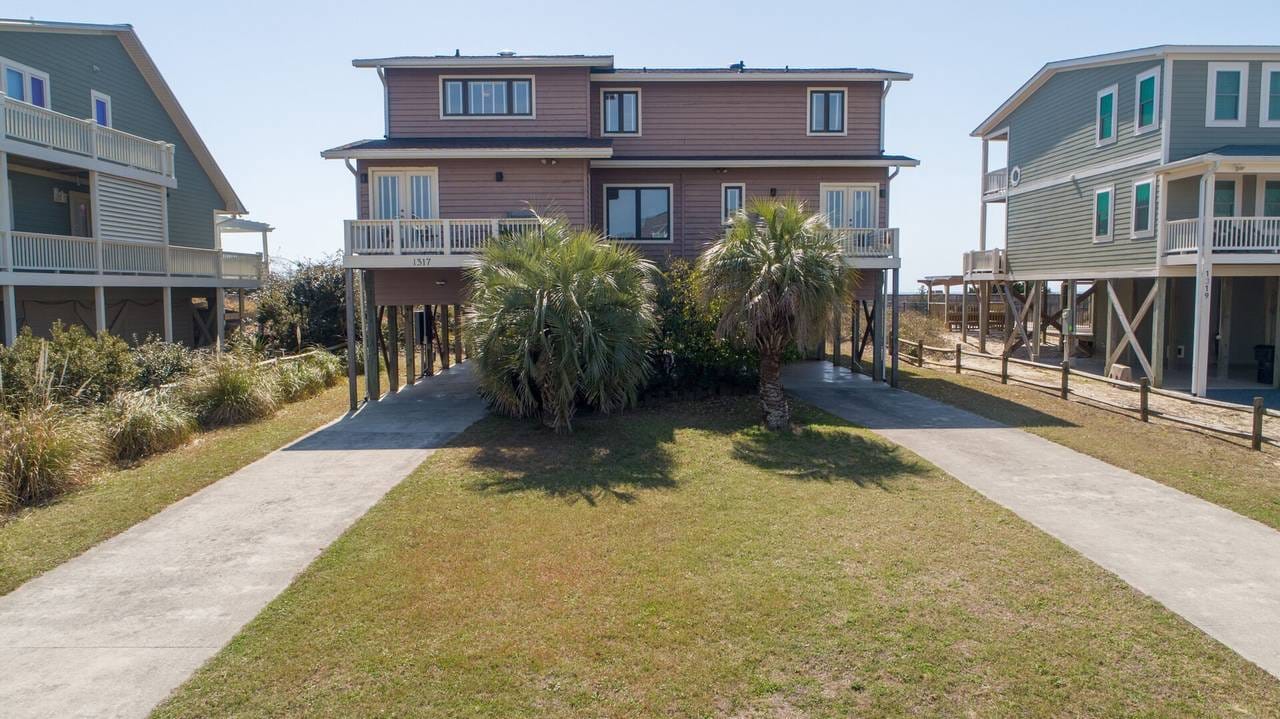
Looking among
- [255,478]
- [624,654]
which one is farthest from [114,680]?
[255,478]

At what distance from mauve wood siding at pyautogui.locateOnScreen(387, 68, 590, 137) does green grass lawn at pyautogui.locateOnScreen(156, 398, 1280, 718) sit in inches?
523

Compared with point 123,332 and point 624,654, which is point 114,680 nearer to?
point 624,654

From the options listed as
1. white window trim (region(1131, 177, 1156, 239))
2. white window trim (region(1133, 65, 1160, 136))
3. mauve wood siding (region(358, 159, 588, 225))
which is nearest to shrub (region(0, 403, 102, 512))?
mauve wood siding (region(358, 159, 588, 225))

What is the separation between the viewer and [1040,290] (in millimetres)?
26812

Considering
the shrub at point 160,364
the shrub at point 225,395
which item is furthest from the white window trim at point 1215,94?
the shrub at point 160,364

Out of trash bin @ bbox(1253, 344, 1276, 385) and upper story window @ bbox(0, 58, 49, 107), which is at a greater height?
upper story window @ bbox(0, 58, 49, 107)

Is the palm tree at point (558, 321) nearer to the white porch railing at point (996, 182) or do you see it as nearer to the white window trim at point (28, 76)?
the white window trim at point (28, 76)

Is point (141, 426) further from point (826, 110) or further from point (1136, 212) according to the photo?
point (1136, 212)

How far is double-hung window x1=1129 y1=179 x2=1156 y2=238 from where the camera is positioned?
2022 centimetres

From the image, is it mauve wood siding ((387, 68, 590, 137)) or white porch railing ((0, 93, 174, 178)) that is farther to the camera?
mauve wood siding ((387, 68, 590, 137))

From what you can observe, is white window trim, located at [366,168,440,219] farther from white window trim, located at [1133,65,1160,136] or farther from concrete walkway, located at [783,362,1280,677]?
white window trim, located at [1133,65,1160,136]

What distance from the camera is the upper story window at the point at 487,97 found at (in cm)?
2047

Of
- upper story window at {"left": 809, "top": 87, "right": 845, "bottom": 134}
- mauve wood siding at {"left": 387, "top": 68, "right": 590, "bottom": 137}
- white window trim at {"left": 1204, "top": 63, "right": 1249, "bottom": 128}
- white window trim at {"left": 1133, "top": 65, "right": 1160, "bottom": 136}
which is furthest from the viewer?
upper story window at {"left": 809, "top": 87, "right": 845, "bottom": 134}

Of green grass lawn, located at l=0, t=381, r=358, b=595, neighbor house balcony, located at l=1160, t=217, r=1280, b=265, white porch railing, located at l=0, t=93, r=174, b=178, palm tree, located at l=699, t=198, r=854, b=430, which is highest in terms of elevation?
white porch railing, located at l=0, t=93, r=174, b=178
